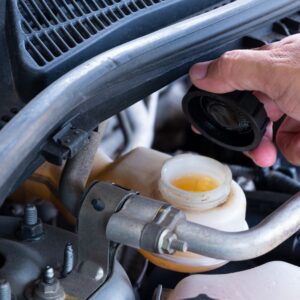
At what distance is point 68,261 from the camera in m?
0.63

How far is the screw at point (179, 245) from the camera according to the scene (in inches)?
22.2

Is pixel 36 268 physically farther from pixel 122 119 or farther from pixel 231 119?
pixel 122 119

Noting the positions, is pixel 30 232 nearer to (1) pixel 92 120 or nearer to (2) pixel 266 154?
(1) pixel 92 120

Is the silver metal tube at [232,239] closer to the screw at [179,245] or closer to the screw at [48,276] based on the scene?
the screw at [179,245]

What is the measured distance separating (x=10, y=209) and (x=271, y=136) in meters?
0.40

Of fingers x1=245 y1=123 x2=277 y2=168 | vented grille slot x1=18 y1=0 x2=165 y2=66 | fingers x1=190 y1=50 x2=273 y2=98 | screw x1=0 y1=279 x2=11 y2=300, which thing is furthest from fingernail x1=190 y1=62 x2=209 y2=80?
screw x1=0 y1=279 x2=11 y2=300

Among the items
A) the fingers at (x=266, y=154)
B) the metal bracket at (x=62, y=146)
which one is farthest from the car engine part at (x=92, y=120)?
the fingers at (x=266, y=154)

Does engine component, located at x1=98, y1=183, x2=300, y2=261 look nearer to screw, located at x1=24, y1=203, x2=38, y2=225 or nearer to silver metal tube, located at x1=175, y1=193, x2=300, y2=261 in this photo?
silver metal tube, located at x1=175, y1=193, x2=300, y2=261

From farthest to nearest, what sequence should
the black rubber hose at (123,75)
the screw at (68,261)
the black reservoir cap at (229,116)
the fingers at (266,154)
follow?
the fingers at (266,154), the black reservoir cap at (229,116), the screw at (68,261), the black rubber hose at (123,75)

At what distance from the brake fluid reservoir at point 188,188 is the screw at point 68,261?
0.13 m

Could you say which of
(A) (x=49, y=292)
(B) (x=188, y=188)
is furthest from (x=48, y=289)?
(B) (x=188, y=188)

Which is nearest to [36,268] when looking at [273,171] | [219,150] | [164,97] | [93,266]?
[93,266]

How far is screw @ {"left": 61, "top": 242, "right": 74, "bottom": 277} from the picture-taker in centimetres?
62

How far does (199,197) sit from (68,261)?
183mm
